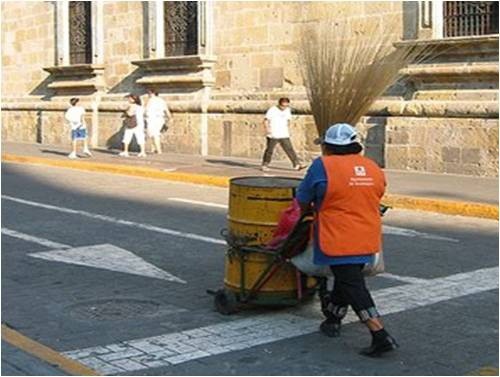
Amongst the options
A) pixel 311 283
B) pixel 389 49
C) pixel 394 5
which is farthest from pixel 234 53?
pixel 311 283

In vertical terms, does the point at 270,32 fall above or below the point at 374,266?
above

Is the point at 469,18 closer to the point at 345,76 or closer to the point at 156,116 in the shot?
the point at 345,76

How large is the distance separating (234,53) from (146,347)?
15532mm

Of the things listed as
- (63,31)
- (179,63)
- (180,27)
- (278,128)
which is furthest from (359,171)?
(63,31)

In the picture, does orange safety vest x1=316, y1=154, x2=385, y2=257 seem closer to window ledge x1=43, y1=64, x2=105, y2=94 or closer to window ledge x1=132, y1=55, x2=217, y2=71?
window ledge x1=132, y1=55, x2=217, y2=71

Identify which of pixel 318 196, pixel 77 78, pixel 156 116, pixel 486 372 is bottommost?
pixel 486 372

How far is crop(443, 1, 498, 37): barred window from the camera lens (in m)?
15.3

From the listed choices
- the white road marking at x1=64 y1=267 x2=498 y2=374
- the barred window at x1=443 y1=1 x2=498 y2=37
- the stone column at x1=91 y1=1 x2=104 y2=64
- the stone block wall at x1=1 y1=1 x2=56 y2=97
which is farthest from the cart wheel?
the stone block wall at x1=1 y1=1 x2=56 y2=97

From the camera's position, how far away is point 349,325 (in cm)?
607

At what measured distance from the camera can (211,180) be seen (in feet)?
52.9

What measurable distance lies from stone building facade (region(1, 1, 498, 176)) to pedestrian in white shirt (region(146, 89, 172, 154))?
30cm

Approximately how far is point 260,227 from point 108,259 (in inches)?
113

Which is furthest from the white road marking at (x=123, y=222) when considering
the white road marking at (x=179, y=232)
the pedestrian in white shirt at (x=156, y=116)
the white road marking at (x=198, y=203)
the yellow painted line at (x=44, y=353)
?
the pedestrian in white shirt at (x=156, y=116)

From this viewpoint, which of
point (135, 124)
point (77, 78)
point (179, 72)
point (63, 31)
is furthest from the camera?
point (63, 31)
